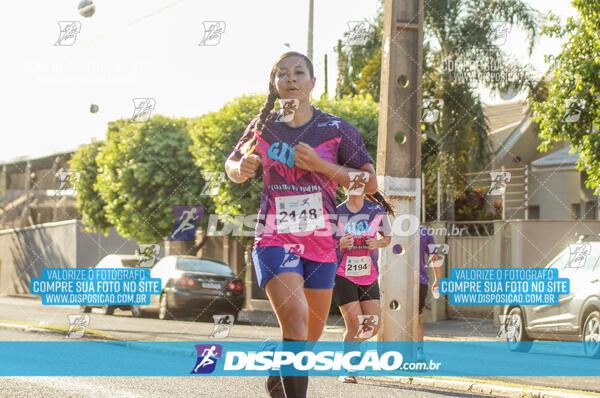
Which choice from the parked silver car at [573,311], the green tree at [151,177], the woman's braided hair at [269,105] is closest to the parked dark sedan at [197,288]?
the green tree at [151,177]

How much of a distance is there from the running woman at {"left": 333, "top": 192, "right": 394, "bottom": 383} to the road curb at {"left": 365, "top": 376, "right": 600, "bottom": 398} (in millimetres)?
558

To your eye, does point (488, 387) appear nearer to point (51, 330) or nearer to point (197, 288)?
point (51, 330)

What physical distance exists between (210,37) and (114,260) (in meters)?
11.5

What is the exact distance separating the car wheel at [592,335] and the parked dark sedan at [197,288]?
29.6 ft

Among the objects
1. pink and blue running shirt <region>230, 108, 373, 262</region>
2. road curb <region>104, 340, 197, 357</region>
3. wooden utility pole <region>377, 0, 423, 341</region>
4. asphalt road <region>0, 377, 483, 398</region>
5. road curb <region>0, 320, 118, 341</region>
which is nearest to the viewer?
pink and blue running shirt <region>230, 108, 373, 262</region>

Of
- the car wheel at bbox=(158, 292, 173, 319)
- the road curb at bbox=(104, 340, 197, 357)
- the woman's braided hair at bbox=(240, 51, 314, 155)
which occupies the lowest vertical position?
the car wheel at bbox=(158, 292, 173, 319)

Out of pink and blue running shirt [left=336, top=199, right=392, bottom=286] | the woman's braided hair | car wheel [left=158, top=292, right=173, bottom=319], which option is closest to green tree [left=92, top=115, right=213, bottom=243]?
car wheel [left=158, top=292, right=173, bottom=319]

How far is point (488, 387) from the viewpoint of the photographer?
777cm

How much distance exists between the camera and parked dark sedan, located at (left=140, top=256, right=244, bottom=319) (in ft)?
62.3

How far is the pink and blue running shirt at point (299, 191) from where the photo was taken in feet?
16.1

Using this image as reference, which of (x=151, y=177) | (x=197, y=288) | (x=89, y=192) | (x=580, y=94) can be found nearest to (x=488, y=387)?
(x=580, y=94)

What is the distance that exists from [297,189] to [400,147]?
416 cm

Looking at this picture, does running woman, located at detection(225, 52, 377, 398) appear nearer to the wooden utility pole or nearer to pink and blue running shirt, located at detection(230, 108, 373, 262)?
pink and blue running shirt, located at detection(230, 108, 373, 262)

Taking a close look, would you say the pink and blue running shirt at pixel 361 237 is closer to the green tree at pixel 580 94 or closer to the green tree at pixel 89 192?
the green tree at pixel 580 94
